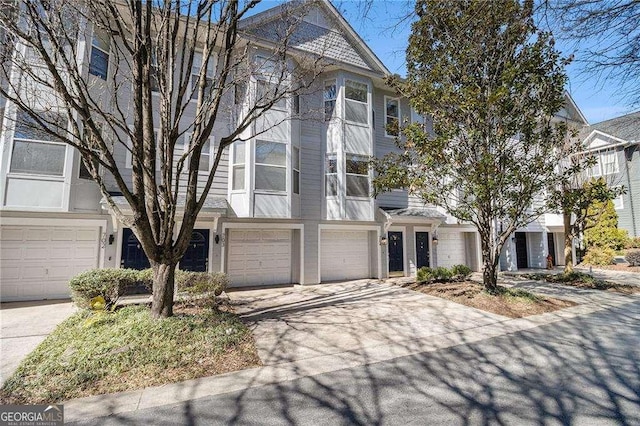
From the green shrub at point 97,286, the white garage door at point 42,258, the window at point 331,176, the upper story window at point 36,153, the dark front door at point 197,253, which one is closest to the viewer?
the green shrub at point 97,286

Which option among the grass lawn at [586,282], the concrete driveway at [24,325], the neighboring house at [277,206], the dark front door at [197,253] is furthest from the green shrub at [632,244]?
the concrete driveway at [24,325]

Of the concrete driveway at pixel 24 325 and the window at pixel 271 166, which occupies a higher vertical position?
the window at pixel 271 166

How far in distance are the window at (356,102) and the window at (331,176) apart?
6.16 feet

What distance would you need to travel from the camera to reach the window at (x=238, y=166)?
34.1 ft

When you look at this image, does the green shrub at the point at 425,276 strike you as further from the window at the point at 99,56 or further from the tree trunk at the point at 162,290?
the window at the point at 99,56

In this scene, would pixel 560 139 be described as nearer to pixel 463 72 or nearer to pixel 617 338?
pixel 463 72

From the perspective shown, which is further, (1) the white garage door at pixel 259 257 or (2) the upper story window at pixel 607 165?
(2) the upper story window at pixel 607 165

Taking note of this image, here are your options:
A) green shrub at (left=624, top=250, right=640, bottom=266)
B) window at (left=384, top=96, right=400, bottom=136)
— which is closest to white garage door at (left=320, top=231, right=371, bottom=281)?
window at (left=384, top=96, right=400, bottom=136)

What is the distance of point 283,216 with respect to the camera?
412 inches

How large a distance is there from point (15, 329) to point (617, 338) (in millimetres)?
12107

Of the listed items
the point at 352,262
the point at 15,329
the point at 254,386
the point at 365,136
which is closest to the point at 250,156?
the point at 365,136

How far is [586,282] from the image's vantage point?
11328 mm

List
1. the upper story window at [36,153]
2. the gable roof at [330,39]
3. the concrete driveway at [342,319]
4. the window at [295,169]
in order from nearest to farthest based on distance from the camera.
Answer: the concrete driveway at [342,319] → the upper story window at [36,153] → the window at [295,169] → the gable roof at [330,39]

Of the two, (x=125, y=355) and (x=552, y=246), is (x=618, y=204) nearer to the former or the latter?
(x=552, y=246)
